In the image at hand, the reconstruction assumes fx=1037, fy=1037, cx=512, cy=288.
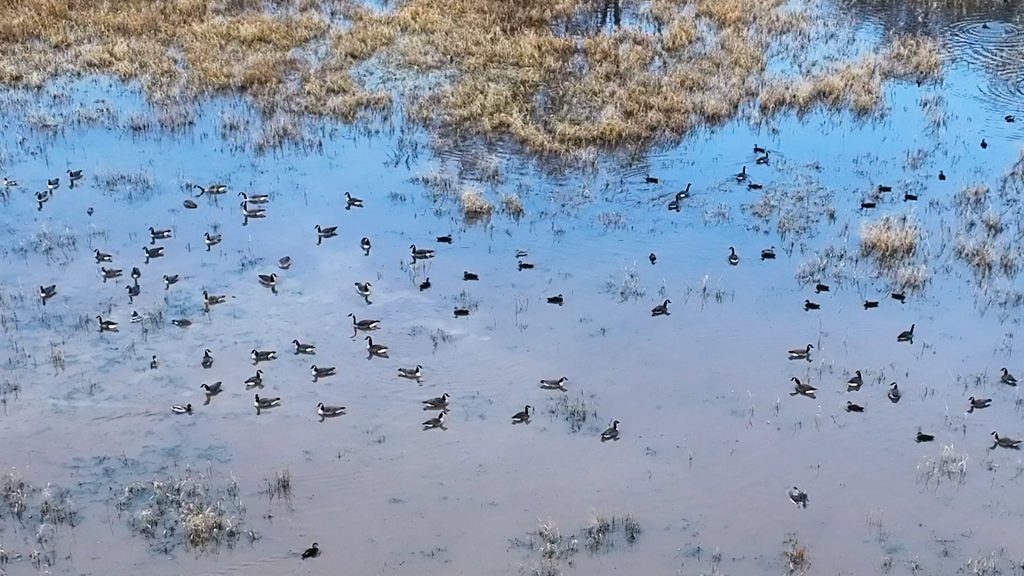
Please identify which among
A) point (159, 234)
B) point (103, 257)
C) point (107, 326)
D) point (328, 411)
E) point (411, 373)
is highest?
point (159, 234)

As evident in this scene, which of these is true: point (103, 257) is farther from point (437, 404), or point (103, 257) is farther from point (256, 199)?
point (437, 404)

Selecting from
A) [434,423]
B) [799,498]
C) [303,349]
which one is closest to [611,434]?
[434,423]

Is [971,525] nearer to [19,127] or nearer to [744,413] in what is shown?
[744,413]

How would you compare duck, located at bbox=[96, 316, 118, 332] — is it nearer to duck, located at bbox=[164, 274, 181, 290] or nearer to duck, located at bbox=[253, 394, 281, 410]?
duck, located at bbox=[164, 274, 181, 290]

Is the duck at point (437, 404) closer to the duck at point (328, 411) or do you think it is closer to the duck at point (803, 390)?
the duck at point (328, 411)

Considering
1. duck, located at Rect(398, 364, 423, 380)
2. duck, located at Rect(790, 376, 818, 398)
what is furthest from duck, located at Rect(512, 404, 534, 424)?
duck, located at Rect(790, 376, 818, 398)

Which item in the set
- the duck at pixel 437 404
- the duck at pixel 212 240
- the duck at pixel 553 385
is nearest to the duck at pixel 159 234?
the duck at pixel 212 240

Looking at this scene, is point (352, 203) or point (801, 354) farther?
point (352, 203)
